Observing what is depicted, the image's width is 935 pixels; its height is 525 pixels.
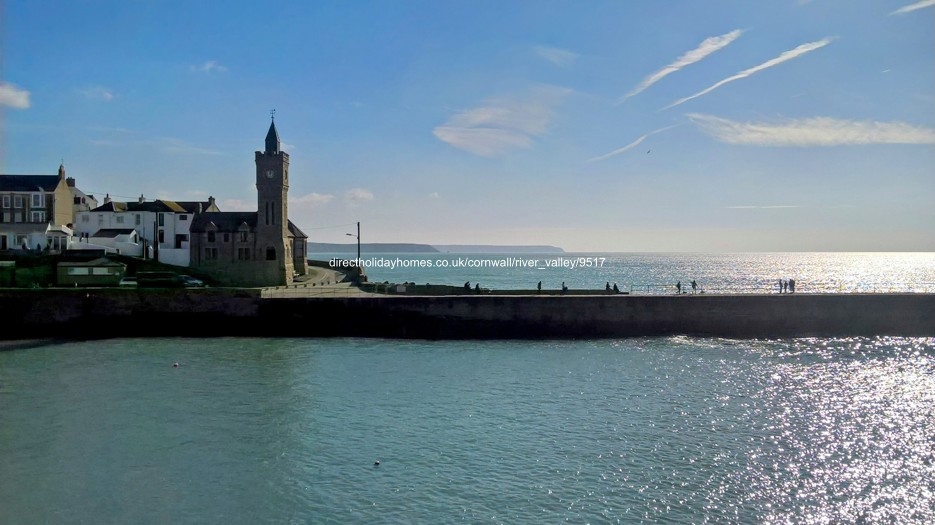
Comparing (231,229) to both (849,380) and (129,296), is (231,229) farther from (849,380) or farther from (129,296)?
(849,380)

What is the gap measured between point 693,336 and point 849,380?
458 inches

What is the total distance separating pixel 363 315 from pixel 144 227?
34.2 meters

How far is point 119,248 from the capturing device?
56312mm

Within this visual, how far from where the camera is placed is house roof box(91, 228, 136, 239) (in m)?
56.9

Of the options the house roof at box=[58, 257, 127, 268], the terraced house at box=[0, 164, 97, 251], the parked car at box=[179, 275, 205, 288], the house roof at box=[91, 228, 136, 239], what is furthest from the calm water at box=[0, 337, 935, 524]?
the terraced house at box=[0, 164, 97, 251]

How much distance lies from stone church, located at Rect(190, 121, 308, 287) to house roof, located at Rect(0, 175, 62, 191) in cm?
1838

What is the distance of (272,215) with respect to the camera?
53531mm

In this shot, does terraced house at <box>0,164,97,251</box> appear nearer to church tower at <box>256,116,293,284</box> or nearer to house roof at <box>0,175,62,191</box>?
house roof at <box>0,175,62,191</box>

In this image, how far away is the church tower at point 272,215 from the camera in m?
53.0

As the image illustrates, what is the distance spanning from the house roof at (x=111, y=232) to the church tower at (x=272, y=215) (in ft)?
48.7

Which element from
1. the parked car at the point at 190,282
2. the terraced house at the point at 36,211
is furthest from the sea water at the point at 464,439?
the terraced house at the point at 36,211

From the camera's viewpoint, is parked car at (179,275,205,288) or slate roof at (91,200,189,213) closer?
parked car at (179,275,205,288)

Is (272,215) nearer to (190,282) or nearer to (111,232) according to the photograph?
(190,282)

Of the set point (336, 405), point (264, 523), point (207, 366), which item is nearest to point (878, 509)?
point (264, 523)
